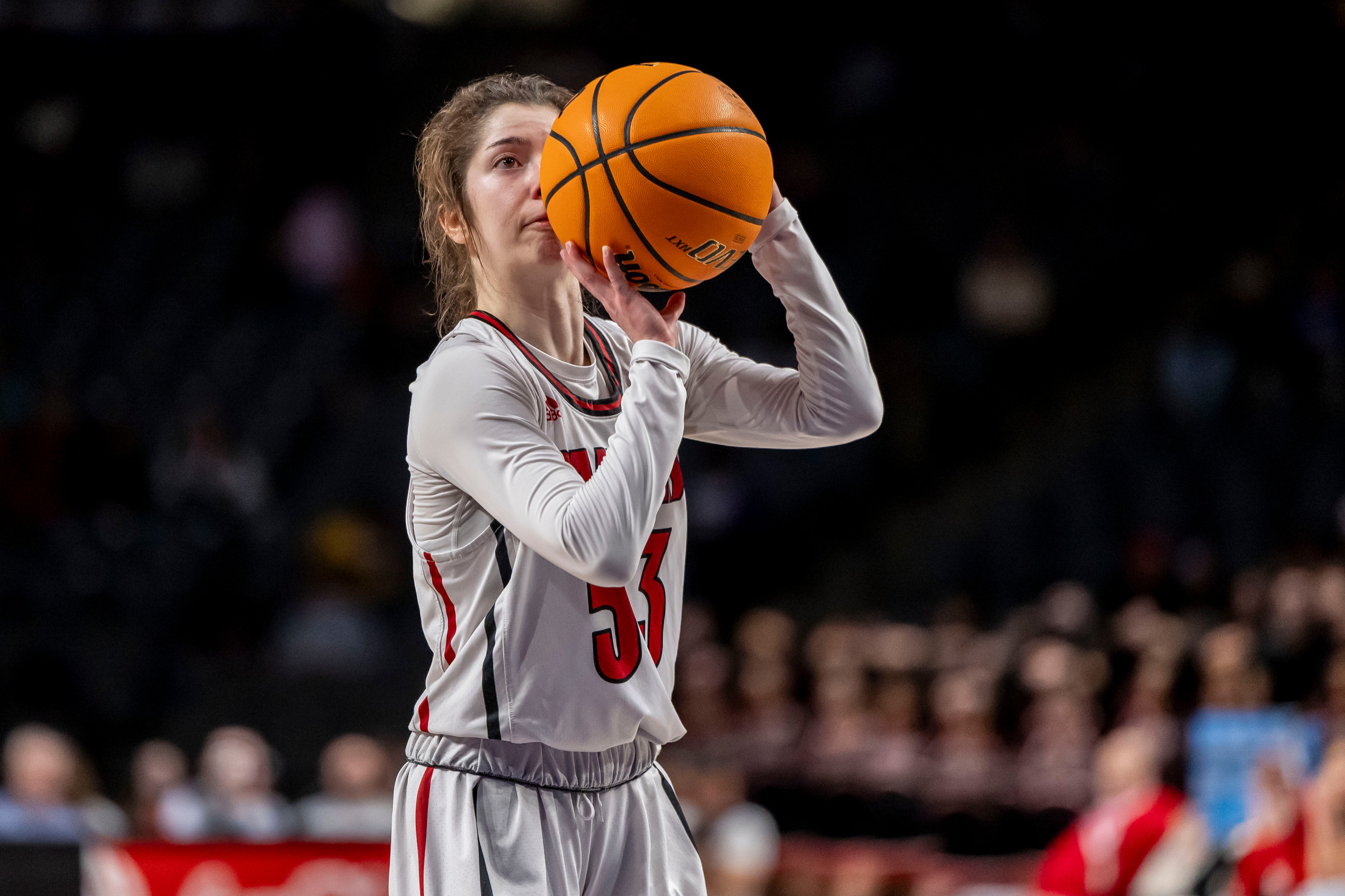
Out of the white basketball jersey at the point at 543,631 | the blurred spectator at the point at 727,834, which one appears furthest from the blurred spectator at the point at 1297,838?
the white basketball jersey at the point at 543,631

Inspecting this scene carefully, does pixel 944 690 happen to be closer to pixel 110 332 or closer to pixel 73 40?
pixel 110 332

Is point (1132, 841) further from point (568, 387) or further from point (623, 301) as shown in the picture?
point (623, 301)

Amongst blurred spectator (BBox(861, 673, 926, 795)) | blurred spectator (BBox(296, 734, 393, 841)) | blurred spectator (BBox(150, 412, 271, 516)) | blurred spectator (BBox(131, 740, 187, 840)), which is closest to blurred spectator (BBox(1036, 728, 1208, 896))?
blurred spectator (BBox(861, 673, 926, 795))

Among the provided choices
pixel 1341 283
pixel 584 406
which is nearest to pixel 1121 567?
pixel 1341 283

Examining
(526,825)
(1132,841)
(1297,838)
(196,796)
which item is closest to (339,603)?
(196,796)

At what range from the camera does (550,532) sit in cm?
224

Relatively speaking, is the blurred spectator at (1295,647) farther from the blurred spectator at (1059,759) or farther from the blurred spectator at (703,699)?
the blurred spectator at (703,699)

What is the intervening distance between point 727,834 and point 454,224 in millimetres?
5494

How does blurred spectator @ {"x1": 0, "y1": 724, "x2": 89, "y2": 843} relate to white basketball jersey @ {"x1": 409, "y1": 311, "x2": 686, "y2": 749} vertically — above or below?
below

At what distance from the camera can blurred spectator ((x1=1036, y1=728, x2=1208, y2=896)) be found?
6387 millimetres

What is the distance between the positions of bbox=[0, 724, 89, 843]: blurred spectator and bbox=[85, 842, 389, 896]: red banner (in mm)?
1623

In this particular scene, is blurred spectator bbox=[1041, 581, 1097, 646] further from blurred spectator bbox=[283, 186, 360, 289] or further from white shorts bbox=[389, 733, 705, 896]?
white shorts bbox=[389, 733, 705, 896]

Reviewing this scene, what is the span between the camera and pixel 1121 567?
9.62m

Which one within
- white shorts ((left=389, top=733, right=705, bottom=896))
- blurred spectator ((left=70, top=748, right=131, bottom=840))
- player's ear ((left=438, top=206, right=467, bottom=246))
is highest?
player's ear ((left=438, top=206, right=467, bottom=246))
